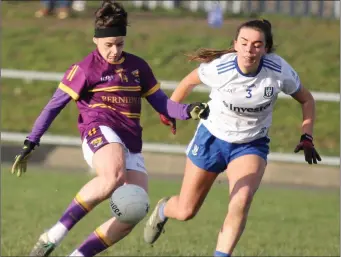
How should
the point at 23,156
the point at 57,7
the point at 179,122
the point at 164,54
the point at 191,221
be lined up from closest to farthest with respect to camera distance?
the point at 23,156 < the point at 191,221 < the point at 179,122 < the point at 164,54 < the point at 57,7

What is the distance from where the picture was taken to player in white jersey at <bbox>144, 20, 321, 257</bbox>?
814cm

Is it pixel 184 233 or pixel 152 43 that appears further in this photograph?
pixel 152 43

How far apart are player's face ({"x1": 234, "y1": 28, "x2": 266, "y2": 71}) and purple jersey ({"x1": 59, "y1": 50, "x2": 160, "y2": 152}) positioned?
0.74 m

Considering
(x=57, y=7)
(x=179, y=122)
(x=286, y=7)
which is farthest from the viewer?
(x=57, y=7)

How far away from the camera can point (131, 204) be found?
24.8 ft

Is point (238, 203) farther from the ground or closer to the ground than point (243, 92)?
closer to the ground

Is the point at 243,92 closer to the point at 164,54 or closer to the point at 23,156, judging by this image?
the point at 23,156

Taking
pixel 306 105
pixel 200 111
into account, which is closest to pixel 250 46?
pixel 200 111

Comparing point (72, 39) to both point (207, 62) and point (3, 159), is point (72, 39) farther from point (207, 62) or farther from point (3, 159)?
point (207, 62)

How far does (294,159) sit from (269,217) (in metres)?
2.70

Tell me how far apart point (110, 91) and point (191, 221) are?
12.6 feet

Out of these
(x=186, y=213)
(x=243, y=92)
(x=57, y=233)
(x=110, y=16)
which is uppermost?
(x=110, y=16)

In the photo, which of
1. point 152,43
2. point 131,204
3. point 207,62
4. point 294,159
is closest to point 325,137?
point 294,159

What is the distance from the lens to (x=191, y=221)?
462 inches
